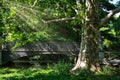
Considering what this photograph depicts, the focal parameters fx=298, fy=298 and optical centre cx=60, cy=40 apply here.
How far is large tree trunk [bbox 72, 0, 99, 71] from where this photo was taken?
13404mm

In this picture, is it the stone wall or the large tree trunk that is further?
the stone wall

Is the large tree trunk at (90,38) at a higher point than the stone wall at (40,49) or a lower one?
higher

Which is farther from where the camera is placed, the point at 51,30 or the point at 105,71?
the point at 51,30

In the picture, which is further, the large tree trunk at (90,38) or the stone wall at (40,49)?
the stone wall at (40,49)

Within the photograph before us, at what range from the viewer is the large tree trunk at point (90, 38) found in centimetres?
1340

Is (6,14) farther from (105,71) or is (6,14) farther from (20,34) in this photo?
(105,71)

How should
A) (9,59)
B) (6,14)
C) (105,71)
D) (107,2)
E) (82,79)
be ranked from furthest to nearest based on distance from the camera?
(107,2) → (9,59) → (105,71) → (82,79) → (6,14)

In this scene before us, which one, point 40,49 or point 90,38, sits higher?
point 90,38

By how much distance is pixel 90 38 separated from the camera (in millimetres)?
13516

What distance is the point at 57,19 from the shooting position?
14344 millimetres

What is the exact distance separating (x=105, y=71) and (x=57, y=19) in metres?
3.36

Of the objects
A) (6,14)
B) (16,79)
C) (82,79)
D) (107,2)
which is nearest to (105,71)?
(82,79)

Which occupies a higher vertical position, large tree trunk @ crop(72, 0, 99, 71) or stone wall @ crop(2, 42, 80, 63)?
large tree trunk @ crop(72, 0, 99, 71)

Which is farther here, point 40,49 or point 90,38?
point 40,49
